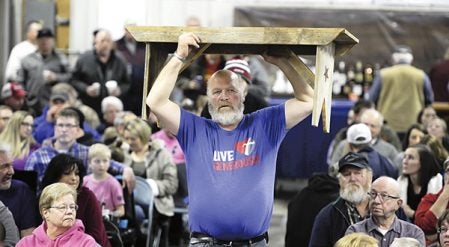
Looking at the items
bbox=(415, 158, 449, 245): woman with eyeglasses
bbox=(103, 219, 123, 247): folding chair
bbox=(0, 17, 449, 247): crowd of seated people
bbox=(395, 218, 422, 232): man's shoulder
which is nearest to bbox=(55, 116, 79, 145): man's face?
bbox=(0, 17, 449, 247): crowd of seated people

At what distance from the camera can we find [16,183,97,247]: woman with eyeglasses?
8.45 meters

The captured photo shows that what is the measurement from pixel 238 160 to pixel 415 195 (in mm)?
3629

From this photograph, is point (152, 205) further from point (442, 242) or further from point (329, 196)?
point (442, 242)

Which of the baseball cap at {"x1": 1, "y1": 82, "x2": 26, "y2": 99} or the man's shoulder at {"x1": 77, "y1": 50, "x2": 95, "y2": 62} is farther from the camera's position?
the man's shoulder at {"x1": 77, "y1": 50, "x2": 95, "y2": 62}

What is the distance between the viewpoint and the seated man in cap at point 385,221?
8797 mm

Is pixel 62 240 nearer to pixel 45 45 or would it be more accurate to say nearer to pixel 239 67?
pixel 239 67

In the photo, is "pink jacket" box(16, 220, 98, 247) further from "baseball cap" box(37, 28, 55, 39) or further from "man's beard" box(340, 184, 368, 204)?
"baseball cap" box(37, 28, 55, 39)

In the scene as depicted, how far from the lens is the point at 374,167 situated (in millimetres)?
11359

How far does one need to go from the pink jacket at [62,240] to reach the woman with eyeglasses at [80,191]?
0.81m

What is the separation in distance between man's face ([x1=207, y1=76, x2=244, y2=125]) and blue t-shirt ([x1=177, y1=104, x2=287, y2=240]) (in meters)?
0.07

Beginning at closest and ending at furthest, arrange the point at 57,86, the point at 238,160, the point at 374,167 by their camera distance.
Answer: the point at 238,160
the point at 374,167
the point at 57,86

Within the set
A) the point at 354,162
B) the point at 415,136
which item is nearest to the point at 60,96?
the point at 415,136

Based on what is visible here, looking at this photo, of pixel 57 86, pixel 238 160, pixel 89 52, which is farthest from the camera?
pixel 89 52

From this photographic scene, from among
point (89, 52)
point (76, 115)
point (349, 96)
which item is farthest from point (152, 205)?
point (349, 96)
